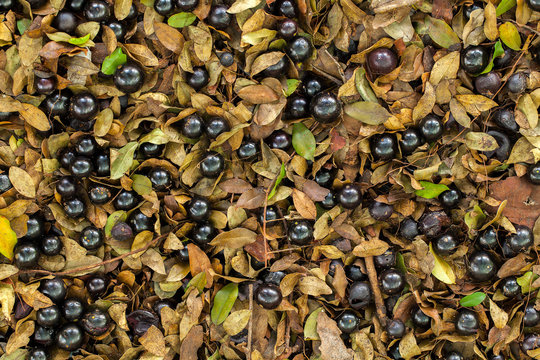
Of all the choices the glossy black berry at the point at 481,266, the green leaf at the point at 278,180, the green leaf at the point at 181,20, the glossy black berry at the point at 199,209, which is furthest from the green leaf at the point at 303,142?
the glossy black berry at the point at 481,266

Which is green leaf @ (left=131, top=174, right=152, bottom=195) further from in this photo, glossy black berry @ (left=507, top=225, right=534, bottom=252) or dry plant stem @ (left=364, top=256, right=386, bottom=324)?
glossy black berry @ (left=507, top=225, right=534, bottom=252)

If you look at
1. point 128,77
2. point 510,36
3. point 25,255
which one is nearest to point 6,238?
point 25,255

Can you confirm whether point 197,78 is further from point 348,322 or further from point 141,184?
point 348,322

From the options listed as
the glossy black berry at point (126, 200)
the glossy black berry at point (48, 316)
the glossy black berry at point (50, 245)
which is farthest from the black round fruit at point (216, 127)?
the glossy black berry at point (48, 316)

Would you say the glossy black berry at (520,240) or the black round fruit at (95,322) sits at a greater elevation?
the glossy black berry at (520,240)

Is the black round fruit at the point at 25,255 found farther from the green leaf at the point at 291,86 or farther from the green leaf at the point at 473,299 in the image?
the green leaf at the point at 473,299

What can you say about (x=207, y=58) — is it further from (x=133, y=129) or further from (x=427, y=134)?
(x=427, y=134)

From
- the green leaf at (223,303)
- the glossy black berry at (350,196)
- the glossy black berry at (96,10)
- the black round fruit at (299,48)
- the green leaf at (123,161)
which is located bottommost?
the green leaf at (223,303)
